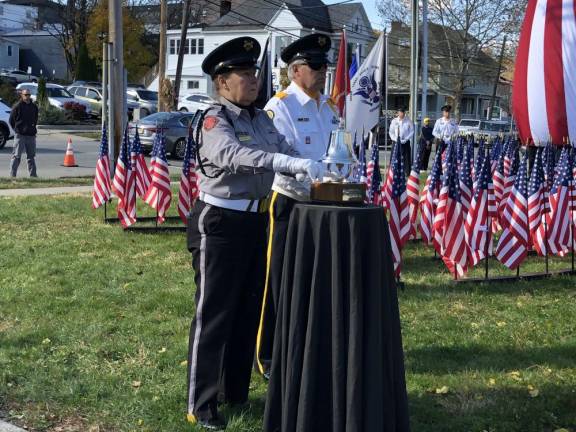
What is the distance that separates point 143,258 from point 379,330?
5.56 metres

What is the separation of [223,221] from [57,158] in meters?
18.9

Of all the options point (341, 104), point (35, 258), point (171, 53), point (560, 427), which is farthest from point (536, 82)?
point (171, 53)

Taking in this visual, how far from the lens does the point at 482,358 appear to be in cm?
523

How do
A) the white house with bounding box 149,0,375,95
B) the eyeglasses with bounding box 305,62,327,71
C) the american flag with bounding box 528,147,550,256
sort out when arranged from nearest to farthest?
the eyeglasses with bounding box 305,62,327,71 < the american flag with bounding box 528,147,550,256 < the white house with bounding box 149,0,375,95

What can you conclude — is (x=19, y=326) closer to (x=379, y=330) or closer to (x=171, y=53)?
(x=379, y=330)

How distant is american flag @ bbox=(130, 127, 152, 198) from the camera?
10.6m

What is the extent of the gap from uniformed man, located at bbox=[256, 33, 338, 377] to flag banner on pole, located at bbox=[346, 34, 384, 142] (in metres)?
5.17

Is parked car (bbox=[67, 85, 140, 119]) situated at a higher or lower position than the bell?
higher

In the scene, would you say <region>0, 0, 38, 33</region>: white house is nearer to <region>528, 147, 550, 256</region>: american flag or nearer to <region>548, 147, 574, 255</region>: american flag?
<region>548, 147, 574, 255</region>: american flag

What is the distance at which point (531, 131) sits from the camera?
6.95 metres

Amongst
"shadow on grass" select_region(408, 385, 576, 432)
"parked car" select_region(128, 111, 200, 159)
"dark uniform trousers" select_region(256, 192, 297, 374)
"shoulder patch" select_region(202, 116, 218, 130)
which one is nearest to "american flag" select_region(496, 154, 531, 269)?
"shadow on grass" select_region(408, 385, 576, 432)

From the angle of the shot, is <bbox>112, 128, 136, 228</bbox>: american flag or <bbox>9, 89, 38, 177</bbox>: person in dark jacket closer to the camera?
<bbox>112, 128, 136, 228</bbox>: american flag

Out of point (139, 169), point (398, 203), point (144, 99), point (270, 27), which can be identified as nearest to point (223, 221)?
point (398, 203)

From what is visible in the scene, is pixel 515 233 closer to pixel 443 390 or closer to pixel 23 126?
pixel 443 390
